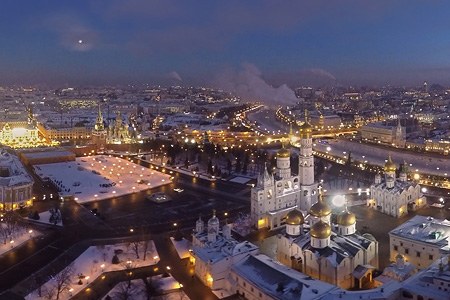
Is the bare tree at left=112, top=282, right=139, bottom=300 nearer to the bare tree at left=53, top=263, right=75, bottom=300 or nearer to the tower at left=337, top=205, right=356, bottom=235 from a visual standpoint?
the bare tree at left=53, top=263, right=75, bottom=300

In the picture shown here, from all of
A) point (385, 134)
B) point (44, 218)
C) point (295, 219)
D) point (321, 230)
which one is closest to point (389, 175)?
point (295, 219)

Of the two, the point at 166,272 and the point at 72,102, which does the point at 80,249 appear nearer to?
the point at 166,272

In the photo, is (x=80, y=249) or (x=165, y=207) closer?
(x=80, y=249)

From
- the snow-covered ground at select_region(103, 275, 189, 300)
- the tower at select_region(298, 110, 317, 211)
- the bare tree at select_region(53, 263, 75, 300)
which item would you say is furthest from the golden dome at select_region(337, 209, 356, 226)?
the bare tree at select_region(53, 263, 75, 300)

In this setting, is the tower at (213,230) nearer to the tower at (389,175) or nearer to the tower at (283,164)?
the tower at (283,164)

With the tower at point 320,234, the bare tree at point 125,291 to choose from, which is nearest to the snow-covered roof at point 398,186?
the tower at point 320,234

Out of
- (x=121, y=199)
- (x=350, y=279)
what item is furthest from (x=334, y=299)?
(x=121, y=199)
